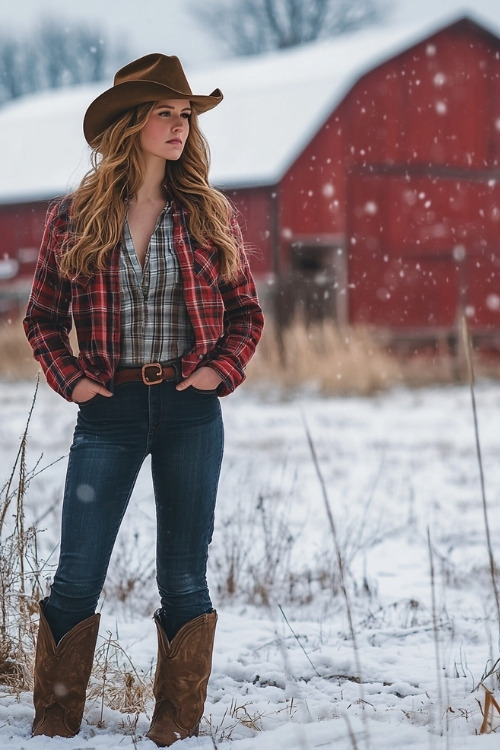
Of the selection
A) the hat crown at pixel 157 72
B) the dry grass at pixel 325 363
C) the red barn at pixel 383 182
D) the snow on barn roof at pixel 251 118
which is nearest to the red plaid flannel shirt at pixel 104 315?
the hat crown at pixel 157 72

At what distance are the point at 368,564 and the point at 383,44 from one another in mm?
13818

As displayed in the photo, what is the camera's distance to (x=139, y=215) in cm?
270

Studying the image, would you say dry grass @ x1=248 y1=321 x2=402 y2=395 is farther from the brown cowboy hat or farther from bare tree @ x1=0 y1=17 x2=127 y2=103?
bare tree @ x1=0 y1=17 x2=127 y2=103

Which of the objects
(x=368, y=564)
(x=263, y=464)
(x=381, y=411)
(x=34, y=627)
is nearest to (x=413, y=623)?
(x=368, y=564)

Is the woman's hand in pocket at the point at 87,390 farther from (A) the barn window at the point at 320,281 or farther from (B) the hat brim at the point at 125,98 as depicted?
(A) the barn window at the point at 320,281

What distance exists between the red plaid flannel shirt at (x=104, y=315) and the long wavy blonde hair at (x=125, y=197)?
0.04 metres

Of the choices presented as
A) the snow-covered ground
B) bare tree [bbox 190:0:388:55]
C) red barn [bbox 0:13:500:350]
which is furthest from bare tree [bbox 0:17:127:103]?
the snow-covered ground

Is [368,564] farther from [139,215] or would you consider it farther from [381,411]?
[381,411]

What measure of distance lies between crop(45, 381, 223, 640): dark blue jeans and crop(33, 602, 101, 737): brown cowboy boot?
0.11 feet

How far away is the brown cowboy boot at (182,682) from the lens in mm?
2701

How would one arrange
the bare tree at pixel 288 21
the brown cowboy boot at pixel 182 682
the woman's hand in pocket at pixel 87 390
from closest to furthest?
1. the woman's hand in pocket at pixel 87 390
2. the brown cowboy boot at pixel 182 682
3. the bare tree at pixel 288 21

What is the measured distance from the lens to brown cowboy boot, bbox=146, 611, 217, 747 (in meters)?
2.70

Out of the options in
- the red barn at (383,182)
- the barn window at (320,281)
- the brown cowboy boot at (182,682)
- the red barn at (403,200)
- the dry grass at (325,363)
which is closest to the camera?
the brown cowboy boot at (182,682)

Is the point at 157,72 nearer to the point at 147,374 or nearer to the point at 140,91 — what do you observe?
the point at 140,91
